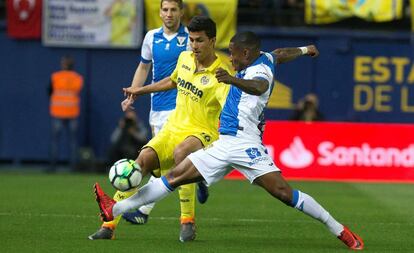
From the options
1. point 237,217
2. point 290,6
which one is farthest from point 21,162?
point 237,217

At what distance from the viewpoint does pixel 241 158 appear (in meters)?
9.77

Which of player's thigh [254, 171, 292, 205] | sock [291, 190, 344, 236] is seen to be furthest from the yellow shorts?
sock [291, 190, 344, 236]

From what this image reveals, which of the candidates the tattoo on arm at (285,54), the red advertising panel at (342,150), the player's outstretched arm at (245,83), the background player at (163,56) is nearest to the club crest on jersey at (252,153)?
the player's outstretched arm at (245,83)

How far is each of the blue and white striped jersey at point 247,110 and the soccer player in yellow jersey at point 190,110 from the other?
0.54 metres

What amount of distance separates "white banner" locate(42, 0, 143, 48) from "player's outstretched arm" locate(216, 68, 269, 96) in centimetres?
1216

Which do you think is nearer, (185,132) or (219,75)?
(219,75)

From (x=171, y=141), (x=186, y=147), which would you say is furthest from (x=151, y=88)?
(x=186, y=147)

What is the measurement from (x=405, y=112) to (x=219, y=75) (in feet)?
44.0

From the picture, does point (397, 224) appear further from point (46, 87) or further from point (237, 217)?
point (46, 87)

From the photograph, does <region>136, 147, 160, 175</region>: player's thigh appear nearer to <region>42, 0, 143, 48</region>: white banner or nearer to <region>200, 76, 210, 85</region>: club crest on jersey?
A: <region>200, 76, 210, 85</region>: club crest on jersey

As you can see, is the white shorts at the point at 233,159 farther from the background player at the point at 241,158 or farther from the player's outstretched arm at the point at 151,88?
the player's outstretched arm at the point at 151,88

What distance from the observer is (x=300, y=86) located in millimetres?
21938

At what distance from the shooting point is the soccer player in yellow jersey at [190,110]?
10.4 meters

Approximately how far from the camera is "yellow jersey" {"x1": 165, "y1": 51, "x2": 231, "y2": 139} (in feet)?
34.3
